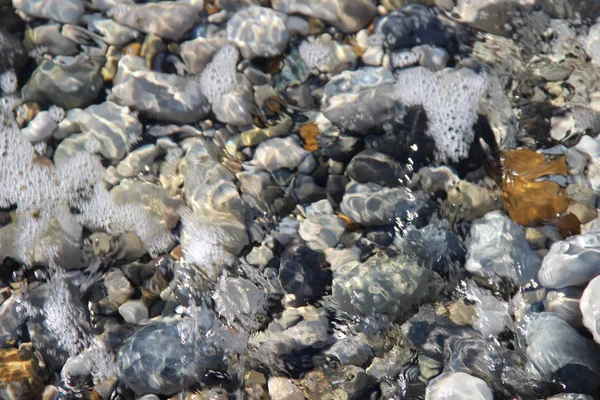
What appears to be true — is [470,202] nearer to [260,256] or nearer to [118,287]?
[260,256]

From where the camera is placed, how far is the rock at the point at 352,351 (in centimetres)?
241

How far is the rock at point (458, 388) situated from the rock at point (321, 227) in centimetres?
84

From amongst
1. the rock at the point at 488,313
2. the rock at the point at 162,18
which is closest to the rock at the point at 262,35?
the rock at the point at 162,18

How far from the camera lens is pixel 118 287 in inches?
108

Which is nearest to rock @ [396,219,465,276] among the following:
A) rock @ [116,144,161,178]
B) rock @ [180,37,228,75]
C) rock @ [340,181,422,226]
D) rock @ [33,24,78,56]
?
rock @ [340,181,422,226]

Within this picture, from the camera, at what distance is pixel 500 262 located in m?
2.50

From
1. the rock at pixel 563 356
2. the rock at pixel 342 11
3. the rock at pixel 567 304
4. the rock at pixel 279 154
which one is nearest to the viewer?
the rock at pixel 563 356

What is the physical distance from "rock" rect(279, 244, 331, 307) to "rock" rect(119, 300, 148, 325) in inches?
27.2

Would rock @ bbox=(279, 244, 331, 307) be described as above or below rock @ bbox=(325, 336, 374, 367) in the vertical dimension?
above

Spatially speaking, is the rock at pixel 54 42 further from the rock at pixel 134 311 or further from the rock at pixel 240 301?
the rock at pixel 240 301

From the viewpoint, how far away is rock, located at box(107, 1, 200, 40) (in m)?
3.28

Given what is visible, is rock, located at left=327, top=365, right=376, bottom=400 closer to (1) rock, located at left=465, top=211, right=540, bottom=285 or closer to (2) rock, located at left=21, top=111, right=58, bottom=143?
(1) rock, located at left=465, top=211, right=540, bottom=285

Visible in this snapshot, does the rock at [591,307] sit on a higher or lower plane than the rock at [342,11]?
lower

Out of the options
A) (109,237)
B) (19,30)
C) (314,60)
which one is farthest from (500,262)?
(19,30)
